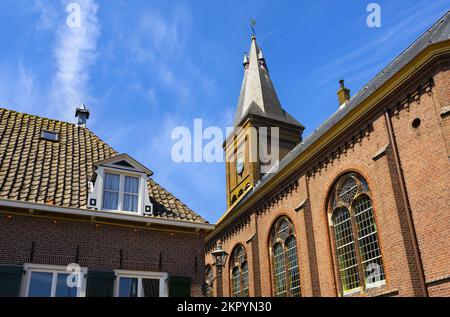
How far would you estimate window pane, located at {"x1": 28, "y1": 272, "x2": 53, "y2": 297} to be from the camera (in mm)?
10125

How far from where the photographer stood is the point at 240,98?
4025 centimetres

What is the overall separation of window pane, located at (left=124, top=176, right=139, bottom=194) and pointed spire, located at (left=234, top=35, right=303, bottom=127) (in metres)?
23.4

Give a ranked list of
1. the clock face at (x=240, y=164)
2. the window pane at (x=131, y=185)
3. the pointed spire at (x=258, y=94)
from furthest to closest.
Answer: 1. the pointed spire at (x=258, y=94)
2. the clock face at (x=240, y=164)
3. the window pane at (x=131, y=185)

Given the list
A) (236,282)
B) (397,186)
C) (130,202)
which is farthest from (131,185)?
(236,282)

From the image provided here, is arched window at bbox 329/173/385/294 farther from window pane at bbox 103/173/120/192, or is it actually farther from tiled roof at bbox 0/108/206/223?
window pane at bbox 103/173/120/192

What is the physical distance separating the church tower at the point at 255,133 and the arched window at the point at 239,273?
673 centimetres

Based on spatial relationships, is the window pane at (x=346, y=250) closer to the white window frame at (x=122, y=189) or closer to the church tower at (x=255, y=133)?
the white window frame at (x=122, y=189)

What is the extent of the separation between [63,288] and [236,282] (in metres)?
17.5

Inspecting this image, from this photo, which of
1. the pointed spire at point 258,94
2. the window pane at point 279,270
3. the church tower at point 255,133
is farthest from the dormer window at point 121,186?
the pointed spire at point 258,94

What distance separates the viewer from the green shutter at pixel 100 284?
34.3 ft

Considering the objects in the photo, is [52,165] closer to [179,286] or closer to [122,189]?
[122,189]

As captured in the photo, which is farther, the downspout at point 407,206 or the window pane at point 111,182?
the downspout at point 407,206

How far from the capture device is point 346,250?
675 inches
